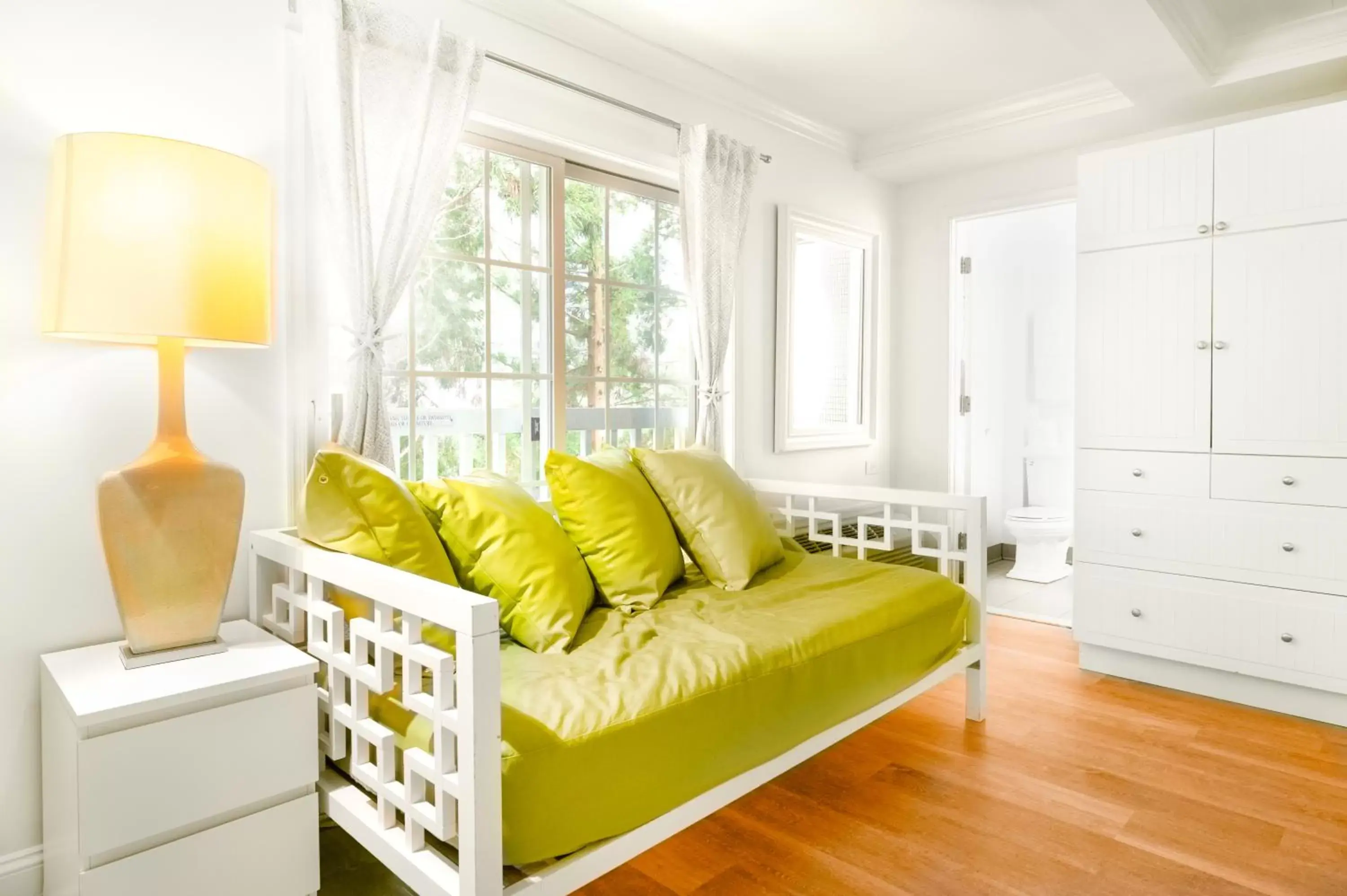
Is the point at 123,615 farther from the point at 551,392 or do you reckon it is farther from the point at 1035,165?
the point at 1035,165

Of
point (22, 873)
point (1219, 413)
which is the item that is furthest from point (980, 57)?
point (22, 873)

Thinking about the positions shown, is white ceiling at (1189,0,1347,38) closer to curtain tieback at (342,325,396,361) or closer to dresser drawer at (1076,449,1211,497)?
dresser drawer at (1076,449,1211,497)

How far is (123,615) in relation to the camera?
1.54 metres

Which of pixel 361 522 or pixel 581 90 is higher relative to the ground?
pixel 581 90

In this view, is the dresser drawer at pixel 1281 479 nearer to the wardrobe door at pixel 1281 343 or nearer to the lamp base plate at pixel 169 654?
the wardrobe door at pixel 1281 343

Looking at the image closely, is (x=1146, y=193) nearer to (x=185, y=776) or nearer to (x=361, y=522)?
(x=361, y=522)

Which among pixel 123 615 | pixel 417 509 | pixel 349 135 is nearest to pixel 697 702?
pixel 417 509

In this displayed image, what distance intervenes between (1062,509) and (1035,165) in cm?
223

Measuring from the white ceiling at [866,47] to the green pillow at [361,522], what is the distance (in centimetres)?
178

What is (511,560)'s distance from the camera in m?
1.94

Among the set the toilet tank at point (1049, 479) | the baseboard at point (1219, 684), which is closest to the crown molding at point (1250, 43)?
the baseboard at point (1219, 684)

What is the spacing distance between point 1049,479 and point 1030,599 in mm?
1235

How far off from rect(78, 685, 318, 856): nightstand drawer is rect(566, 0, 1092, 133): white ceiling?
7.56 ft

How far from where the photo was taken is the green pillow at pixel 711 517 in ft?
8.21
